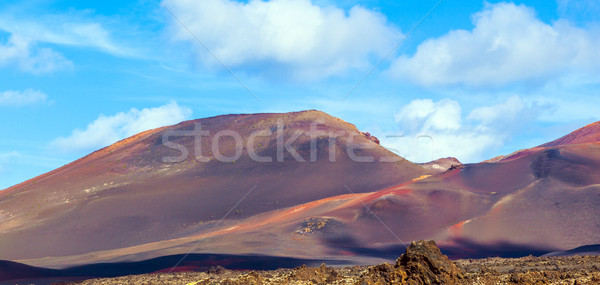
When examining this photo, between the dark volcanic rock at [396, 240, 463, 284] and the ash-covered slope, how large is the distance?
4129cm

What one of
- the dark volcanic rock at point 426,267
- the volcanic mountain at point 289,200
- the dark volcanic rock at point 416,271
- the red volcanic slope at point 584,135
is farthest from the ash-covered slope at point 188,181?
the dark volcanic rock at point 416,271

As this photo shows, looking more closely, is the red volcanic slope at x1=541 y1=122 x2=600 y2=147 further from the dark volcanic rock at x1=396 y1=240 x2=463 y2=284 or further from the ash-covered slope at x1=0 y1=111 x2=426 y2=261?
the dark volcanic rock at x1=396 y1=240 x2=463 y2=284

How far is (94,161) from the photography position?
78.1m

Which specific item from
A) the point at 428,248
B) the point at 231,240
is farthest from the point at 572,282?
the point at 231,240

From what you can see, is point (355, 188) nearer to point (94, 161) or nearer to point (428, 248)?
point (94, 161)

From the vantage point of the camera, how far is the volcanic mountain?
4038 centimetres

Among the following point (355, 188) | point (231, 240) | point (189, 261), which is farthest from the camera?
point (355, 188)

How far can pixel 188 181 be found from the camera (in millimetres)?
67000

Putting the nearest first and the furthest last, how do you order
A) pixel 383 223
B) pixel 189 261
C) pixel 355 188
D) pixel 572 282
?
1. pixel 572 282
2. pixel 189 261
3. pixel 383 223
4. pixel 355 188

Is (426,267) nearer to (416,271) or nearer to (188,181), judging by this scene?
(416,271)

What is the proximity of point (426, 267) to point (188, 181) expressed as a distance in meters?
57.0

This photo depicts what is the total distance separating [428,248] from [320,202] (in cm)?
4253

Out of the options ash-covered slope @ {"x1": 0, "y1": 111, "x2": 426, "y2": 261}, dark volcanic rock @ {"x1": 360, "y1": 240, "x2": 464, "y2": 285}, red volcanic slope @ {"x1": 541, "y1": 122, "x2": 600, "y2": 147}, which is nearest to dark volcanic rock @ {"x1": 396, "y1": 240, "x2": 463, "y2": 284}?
dark volcanic rock @ {"x1": 360, "y1": 240, "x2": 464, "y2": 285}

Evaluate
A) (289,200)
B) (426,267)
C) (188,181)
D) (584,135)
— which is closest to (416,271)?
(426,267)
